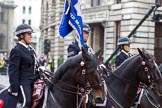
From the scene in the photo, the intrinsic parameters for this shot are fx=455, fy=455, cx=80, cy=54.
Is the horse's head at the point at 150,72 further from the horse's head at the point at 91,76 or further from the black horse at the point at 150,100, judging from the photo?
the horse's head at the point at 91,76

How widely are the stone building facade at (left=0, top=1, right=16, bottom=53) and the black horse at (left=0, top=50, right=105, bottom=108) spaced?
96211mm

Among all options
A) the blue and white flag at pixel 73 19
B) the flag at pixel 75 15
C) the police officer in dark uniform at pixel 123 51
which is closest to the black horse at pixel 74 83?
the blue and white flag at pixel 73 19

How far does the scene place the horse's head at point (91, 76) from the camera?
7574 mm

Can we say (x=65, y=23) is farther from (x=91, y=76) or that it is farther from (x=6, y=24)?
(x=6, y=24)

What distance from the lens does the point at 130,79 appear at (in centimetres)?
991

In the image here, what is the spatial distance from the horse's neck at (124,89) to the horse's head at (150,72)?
0.36 metres

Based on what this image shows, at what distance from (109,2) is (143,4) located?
134 inches

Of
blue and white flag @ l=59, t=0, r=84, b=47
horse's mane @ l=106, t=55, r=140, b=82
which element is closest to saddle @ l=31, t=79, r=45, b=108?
blue and white flag @ l=59, t=0, r=84, b=47

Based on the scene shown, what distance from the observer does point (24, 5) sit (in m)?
120

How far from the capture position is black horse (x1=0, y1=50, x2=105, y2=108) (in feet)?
25.1

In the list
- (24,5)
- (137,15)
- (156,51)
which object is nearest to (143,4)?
(137,15)

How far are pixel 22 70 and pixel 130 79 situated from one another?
264cm

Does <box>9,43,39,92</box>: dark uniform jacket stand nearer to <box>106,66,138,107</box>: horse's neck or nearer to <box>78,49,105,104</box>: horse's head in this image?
<box>78,49,105,104</box>: horse's head

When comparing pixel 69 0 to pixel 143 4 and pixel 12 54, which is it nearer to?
pixel 12 54
